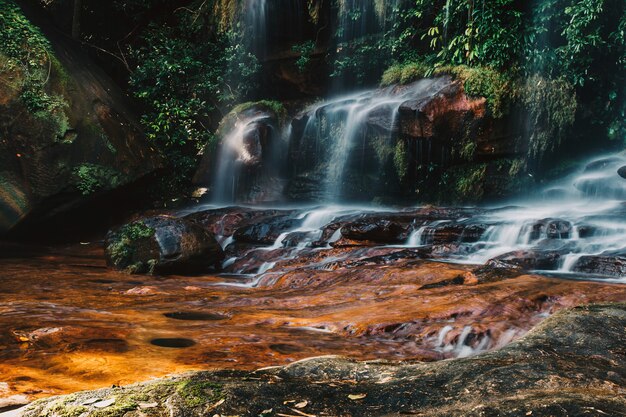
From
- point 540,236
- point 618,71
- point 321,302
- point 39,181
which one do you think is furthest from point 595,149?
point 39,181

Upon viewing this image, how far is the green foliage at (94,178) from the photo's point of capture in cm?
1093

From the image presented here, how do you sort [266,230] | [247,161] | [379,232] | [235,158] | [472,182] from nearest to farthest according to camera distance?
[379,232] < [266,230] < [472,182] < [247,161] < [235,158]

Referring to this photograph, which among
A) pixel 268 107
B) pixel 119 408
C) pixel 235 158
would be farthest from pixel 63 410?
pixel 268 107

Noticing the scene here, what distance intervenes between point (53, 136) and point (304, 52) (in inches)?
300

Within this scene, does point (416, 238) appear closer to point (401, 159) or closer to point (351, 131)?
point (401, 159)

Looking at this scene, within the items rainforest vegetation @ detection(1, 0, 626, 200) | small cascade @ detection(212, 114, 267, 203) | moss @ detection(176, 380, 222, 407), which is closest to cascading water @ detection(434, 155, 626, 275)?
rainforest vegetation @ detection(1, 0, 626, 200)

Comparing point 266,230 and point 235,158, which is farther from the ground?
point 235,158

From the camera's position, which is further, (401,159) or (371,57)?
(371,57)

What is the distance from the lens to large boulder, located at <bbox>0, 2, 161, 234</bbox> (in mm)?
10164

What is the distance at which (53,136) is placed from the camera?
34.6 ft

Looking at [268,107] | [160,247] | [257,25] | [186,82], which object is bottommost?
[160,247]

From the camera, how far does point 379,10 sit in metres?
14.4

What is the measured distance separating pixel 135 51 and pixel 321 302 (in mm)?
13585

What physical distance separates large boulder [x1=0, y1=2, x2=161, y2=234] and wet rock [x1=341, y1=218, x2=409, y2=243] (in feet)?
20.7
